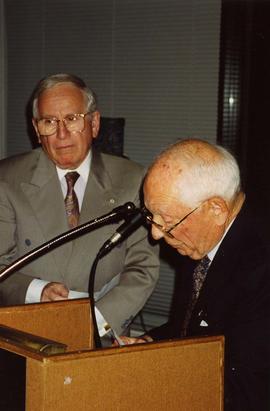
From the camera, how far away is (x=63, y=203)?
2.47 meters

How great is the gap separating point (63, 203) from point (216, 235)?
855mm

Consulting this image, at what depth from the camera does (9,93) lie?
14.7 ft

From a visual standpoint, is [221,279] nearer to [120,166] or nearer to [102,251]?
[102,251]

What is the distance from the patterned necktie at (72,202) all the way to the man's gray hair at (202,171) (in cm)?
83

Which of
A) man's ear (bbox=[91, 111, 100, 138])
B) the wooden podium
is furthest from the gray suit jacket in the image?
the wooden podium

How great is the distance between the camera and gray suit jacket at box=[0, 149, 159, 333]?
2424 millimetres

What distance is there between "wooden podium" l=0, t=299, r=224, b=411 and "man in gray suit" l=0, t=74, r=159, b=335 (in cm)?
106

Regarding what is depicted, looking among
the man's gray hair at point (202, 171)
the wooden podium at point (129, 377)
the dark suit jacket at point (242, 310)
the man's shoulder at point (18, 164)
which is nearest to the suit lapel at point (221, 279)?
the dark suit jacket at point (242, 310)

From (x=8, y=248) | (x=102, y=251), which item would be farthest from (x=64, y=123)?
(x=102, y=251)

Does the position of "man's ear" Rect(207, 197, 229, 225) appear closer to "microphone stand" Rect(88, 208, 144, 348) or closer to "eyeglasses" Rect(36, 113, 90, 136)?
"microphone stand" Rect(88, 208, 144, 348)

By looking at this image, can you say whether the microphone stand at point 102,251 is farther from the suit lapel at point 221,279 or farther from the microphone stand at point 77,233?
the suit lapel at point 221,279

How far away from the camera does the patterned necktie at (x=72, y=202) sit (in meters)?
2.47

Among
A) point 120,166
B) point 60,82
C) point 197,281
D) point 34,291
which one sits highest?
point 60,82

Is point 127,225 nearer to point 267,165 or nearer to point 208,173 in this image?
point 208,173
